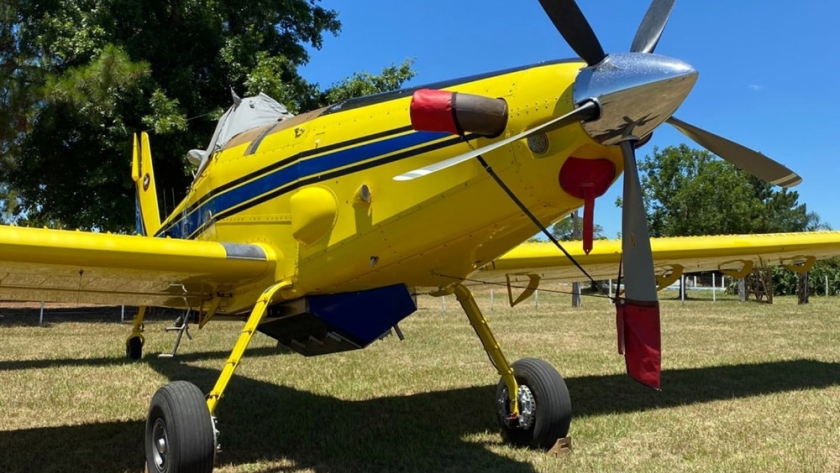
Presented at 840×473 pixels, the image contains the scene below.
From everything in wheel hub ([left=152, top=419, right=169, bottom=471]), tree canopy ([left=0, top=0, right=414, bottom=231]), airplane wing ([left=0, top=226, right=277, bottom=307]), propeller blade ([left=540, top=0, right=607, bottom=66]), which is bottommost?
wheel hub ([left=152, top=419, right=169, bottom=471])

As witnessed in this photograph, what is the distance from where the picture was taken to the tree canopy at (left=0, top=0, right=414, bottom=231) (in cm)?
1505

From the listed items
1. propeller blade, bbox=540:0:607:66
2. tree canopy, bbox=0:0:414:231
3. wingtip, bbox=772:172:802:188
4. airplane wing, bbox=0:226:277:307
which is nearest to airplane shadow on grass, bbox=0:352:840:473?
airplane wing, bbox=0:226:277:307

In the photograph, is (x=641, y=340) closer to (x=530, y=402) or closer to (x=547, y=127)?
(x=547, y=127)

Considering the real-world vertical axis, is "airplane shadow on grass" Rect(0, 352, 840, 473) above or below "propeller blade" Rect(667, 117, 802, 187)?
below

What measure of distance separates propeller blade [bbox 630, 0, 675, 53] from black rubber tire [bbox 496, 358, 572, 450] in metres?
2.93

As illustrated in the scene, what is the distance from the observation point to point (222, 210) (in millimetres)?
5984

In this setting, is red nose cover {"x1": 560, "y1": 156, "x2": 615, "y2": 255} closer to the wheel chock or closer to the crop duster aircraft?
the crop duster aircraft

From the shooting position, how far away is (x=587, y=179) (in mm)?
3627

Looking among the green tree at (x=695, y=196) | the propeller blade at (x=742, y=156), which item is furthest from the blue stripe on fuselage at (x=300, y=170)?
the green tree at (x=695, y=196)

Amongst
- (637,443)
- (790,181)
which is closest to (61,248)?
(637,443)

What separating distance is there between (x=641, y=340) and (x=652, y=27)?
189 cm

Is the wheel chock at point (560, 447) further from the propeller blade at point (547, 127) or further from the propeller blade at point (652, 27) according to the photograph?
the propeller blade at point (652, 27)

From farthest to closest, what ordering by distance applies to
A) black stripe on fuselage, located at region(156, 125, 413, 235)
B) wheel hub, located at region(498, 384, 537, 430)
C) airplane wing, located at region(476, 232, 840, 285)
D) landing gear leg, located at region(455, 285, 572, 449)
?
airplane wing, located at region(476, 232, 840, 285)
wheel hub, located at region(498, 384, 537, 430)
landing gear leg, located at region(455, 285, 572, 449)
black stripe on fuselage, located at region(156, 125, 413, 235)

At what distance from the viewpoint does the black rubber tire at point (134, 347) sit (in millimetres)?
10234
